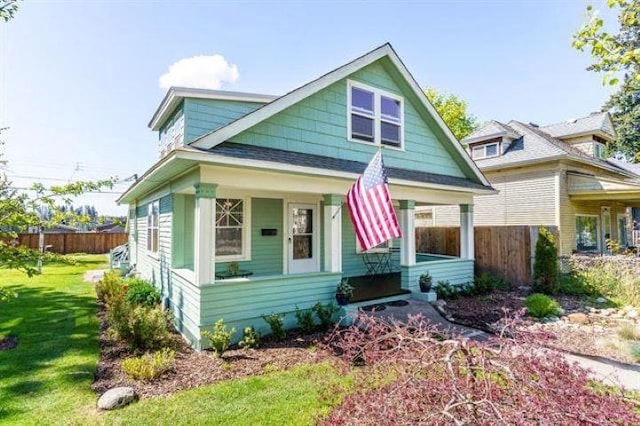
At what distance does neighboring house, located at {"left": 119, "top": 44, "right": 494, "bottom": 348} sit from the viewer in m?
6.20

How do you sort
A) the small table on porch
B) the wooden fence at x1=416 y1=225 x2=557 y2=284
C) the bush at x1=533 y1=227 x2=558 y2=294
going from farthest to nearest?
1. the wooden fence at x1=416 y1=225 x2=557 y2=284
2. the bush at x1=533 y1=227 x2=558 y2=294
3. the small table on porch

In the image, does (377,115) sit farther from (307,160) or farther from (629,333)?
(629,333)

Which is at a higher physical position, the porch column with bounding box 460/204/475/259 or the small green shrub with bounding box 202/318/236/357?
the porch column with bounding box 460/204/475/259

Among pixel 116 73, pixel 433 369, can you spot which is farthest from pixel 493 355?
pixel 116 73

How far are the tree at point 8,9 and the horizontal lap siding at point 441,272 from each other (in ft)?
30.2

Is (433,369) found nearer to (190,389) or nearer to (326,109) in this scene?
(190,389)

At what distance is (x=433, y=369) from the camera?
222 centimetres

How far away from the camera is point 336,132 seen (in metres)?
8.46

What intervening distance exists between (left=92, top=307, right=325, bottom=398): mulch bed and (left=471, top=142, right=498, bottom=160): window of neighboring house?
48.3 feet

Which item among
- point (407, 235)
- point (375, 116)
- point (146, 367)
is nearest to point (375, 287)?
point (407, 235)

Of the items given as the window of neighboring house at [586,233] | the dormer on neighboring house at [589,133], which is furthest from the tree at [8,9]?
the dormer on neighboring house at [589,133]

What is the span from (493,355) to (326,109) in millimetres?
7080

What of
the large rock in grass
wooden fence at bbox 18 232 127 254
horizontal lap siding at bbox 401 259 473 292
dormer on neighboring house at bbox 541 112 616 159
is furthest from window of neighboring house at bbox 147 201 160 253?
dormer on neighboring house at bbox 541 112 616 159

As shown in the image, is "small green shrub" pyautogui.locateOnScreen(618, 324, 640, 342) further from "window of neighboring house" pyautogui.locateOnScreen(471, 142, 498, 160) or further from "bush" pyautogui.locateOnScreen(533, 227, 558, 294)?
"window of neighboring house" pyautogui.locateOnScreen(471, 142, 498, 160)
